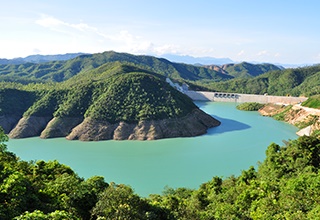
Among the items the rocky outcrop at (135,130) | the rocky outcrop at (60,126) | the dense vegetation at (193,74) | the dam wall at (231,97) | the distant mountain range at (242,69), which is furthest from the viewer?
the distant mountain range at (242,69)

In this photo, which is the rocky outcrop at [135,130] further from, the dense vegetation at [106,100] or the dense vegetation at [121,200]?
the dense vegetation at [121,200]

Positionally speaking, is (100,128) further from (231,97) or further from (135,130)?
(231,97)

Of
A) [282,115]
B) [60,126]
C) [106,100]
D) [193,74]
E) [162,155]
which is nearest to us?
[162,155]

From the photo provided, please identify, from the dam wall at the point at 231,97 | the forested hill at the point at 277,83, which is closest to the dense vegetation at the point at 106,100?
the dam wall at the point at 231,97

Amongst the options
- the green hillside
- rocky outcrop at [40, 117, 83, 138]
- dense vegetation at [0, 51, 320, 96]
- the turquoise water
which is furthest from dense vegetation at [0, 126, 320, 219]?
the green hillside

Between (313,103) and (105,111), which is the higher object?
(313,103)

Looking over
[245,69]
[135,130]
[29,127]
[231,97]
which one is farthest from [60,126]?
[245,69]
